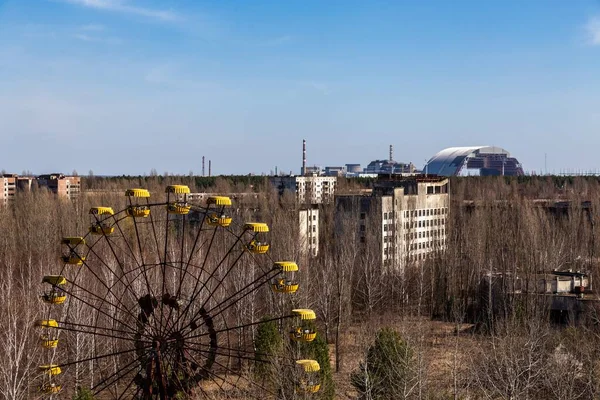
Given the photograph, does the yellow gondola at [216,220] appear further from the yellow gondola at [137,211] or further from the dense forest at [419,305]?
the dense forest at [419,305]

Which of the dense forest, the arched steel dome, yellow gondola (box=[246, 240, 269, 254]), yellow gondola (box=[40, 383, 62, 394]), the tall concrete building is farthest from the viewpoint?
the arched steel dome

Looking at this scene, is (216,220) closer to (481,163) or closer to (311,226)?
(311,226)

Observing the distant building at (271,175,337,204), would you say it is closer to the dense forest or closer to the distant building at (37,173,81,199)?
the dense forest

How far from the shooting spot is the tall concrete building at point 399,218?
126 feet

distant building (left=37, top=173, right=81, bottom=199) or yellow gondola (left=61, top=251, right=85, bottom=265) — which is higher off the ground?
distant building (left=37, top=173, right=81, bottom=199)

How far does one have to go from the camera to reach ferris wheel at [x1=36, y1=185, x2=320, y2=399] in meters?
12.3

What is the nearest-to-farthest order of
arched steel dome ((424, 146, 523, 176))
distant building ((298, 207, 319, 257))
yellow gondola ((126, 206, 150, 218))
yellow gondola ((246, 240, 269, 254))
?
yellow gondola ((246, 240, 269, 254))
yellow gondola ((126, 206, 150, 218))
distant building ((298, 207, 319, 257))
arched steel dome ((424, 146, 523, 176))

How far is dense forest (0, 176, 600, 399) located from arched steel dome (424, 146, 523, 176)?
88.6 metres

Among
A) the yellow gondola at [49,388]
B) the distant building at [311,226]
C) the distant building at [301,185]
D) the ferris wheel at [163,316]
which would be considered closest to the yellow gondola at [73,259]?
the ferris wheel at [163,316]

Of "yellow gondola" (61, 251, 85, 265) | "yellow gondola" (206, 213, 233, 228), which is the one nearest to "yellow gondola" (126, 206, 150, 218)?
"yellow gondola" (206, 213, 233, 228)

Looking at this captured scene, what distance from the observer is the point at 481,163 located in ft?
454

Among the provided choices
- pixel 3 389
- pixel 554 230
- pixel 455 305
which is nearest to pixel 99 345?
pixel 3 389

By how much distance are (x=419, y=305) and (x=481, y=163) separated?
4516 inches

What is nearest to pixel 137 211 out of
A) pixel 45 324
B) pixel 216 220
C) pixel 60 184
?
pixel 216 220
